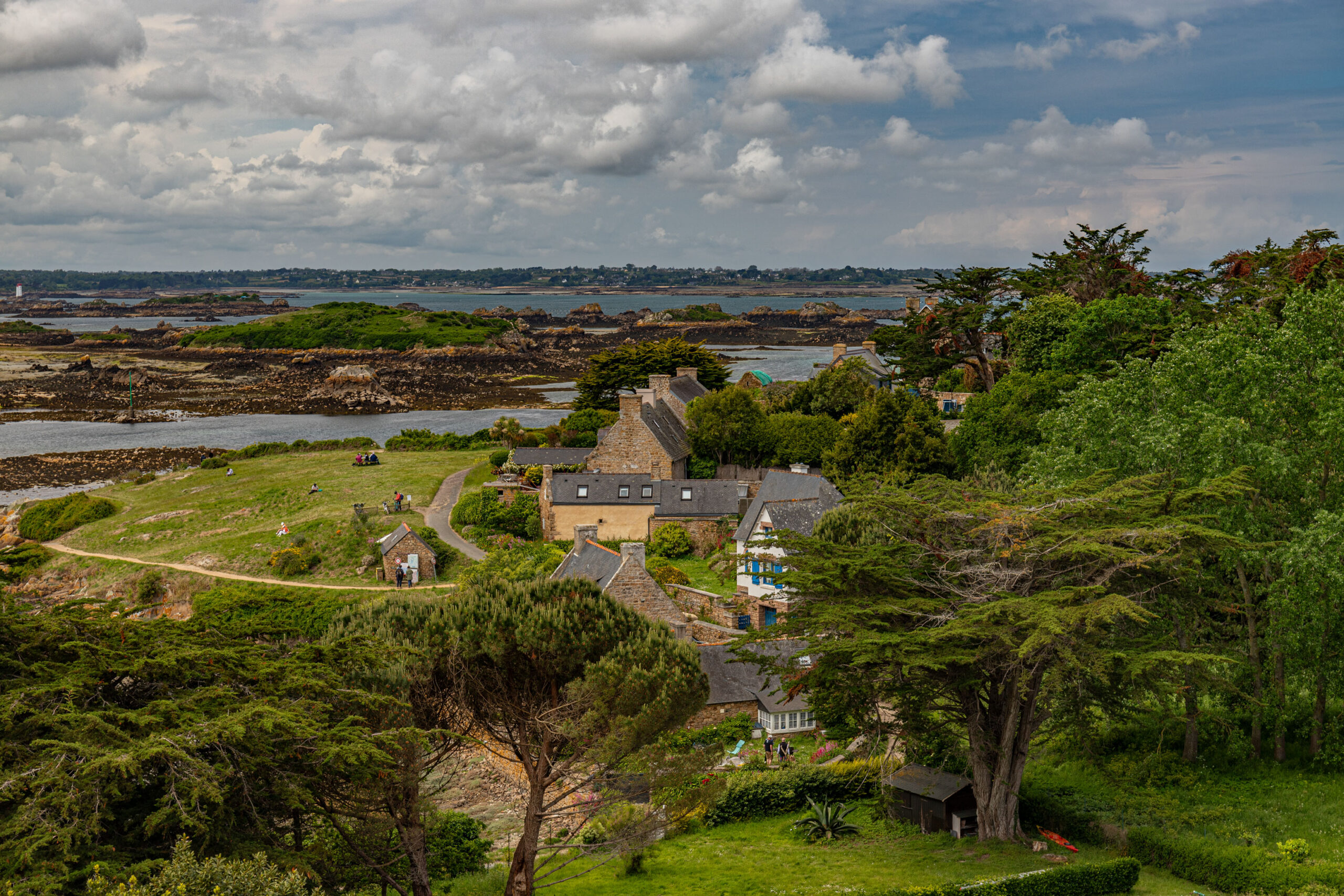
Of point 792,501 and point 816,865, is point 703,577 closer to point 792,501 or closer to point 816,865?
point 792,501

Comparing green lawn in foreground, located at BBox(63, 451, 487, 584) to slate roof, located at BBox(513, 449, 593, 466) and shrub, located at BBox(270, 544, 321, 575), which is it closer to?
shrub, located at BBox(270, 544, 321, 575)

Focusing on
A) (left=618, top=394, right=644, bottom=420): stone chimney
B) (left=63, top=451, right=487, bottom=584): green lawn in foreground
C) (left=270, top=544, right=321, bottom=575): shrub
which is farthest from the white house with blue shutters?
(left=270, top=544, right=321, bottom=575): shrub

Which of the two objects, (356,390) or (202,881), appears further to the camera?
(356,390)

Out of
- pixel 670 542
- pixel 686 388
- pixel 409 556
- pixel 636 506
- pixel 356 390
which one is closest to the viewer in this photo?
pixel 409 556

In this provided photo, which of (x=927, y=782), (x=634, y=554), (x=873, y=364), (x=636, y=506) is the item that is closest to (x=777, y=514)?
(x=634, y=554)

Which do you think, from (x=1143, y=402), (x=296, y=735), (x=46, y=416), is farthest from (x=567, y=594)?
(x=46, y=416)

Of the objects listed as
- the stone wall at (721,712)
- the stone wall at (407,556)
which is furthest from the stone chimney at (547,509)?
the stone wall at (721,712)
